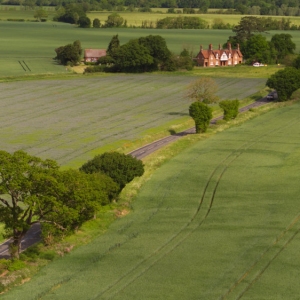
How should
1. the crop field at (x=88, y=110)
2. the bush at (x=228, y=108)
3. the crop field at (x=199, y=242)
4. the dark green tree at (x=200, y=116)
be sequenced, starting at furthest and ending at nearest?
the bush at (x=228, y=108), the dark green tree at (x=200, y=116), the crop field at (x=88, y=110), the crop field at (x=199, y=242)

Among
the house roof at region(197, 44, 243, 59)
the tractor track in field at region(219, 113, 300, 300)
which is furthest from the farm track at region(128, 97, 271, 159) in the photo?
the house roof at region(197, 44, 243, 59)

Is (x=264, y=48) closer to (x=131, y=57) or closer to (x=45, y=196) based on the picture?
(x=131, y=57)

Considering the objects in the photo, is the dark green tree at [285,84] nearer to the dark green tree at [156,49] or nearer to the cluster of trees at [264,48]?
the dark green tree at [156,49]

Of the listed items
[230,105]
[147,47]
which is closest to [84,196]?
[230,105]

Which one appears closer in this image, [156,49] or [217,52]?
[156,49]

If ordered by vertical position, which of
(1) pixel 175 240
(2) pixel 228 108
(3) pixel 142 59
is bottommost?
(1) pixel 175 240

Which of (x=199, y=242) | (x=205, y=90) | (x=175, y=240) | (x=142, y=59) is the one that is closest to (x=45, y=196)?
(x=175, y=240)

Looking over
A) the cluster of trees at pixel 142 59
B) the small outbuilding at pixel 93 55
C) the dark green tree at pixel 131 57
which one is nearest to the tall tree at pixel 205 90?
the dark green tree at pixel 131 57
